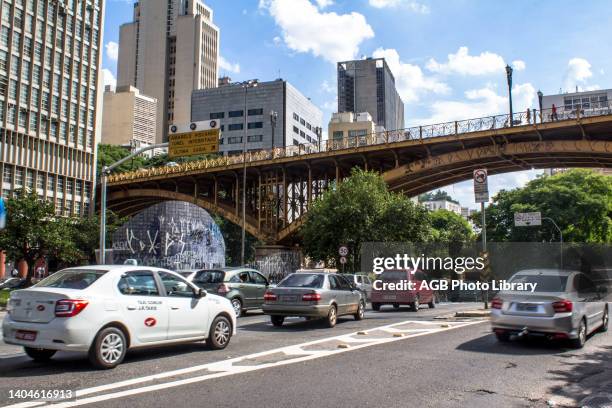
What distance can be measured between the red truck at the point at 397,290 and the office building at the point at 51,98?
1566 inches

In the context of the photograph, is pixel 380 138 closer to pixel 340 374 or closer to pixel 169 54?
pixel 340 374

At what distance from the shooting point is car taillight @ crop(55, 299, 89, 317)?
7566mm

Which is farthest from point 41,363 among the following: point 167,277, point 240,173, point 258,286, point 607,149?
point 240,173

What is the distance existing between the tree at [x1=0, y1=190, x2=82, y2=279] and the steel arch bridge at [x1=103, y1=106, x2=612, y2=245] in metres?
17.3

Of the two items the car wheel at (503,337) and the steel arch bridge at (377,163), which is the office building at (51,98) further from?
the car wheel at (503,337)

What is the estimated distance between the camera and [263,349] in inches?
396

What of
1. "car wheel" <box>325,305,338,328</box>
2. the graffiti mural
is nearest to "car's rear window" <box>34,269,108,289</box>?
"car wheel" <box>325,305,338,328</box>

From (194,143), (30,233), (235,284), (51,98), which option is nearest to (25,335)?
(235,284)

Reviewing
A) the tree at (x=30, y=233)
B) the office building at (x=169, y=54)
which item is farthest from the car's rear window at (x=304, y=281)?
the office building at (x=169, y=54)

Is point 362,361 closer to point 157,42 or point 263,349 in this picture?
point 263,349

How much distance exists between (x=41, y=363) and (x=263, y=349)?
12.2 ft

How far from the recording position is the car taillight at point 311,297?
13.5 meters

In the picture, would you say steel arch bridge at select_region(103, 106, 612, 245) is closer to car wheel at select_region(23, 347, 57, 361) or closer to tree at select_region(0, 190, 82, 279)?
tree at select_region(0, 190, 82, 279)

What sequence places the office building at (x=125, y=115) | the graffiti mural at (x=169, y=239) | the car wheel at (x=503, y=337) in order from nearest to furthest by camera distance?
1. the car wheel at (x=503, y=337)
2. the graffiti mural at (x=169, y=239)
3. the office building at (x=125, y=115)
